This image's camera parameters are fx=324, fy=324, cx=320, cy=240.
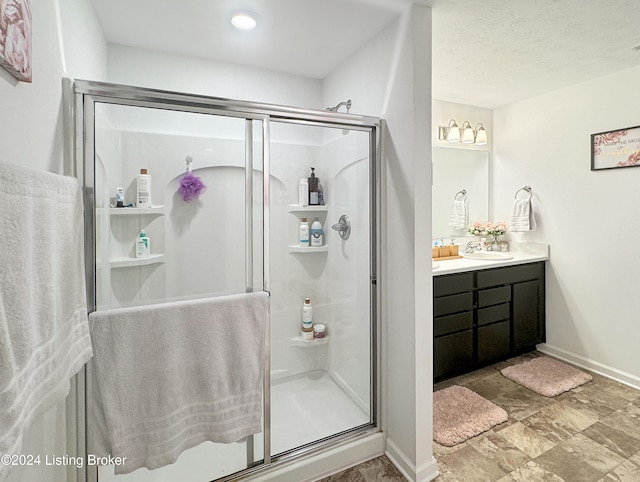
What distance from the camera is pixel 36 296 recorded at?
0.78 metres

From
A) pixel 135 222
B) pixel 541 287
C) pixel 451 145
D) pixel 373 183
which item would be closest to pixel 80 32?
pixel 135 222

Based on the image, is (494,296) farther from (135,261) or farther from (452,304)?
(135,261)

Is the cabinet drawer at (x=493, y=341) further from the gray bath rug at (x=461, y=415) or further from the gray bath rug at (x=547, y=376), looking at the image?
the gray bath rug at (x=461, y=415)

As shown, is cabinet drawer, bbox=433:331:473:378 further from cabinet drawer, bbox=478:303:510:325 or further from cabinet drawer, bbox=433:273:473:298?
cabinet drawer, bbox=433:273:473:298

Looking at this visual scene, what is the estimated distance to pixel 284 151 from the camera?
1864 millimetres

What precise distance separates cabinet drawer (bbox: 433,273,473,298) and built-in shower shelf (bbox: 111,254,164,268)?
1.82 meters

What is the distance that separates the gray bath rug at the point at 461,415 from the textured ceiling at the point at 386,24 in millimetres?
2352

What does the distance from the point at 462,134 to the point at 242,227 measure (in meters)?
2.53

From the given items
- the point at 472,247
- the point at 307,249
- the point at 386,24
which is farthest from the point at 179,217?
the point at 472,247

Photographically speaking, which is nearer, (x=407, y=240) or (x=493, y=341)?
(x=407, y=240)

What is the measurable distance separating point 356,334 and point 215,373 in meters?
0.94

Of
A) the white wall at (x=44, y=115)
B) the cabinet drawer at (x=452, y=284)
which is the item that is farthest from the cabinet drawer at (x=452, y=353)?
the white wall at (x=44, y=115)

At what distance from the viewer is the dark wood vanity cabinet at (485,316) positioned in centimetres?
242

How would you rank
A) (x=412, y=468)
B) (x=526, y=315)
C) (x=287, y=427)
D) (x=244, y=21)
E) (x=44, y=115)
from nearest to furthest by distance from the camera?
(x=44, y=115), (x=412, y=468), (x=244, y=21), (x=287, y=427), (x=526, y=315)
